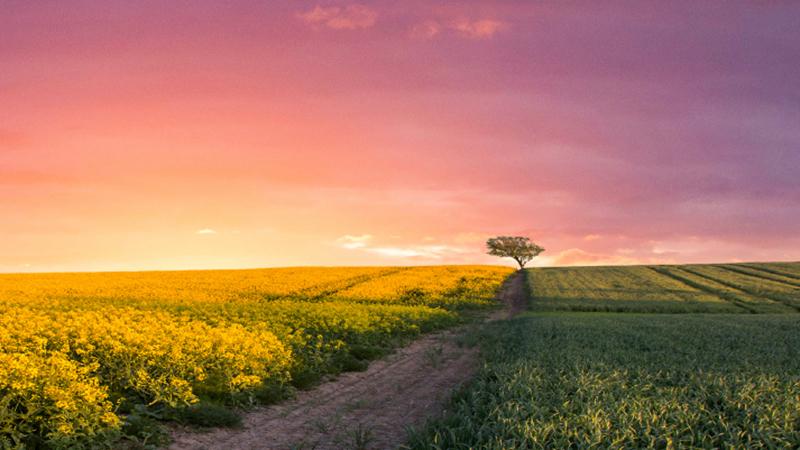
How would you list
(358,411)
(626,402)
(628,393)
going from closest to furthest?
(626,402), (628,393), (358,411)

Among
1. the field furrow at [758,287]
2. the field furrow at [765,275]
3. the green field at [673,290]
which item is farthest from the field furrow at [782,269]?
the field furrow at [758,287]

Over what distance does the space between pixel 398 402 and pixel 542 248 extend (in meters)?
115

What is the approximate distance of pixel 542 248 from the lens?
12544 centimetres

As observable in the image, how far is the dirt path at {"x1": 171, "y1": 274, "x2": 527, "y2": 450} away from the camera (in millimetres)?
11672

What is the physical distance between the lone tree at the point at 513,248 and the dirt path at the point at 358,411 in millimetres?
102866

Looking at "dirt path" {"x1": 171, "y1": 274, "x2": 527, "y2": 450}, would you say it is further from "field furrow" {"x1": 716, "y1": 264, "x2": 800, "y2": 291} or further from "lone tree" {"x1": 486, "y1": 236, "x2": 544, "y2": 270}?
"lone tree" {"x1": 486, "y1": 236, "x2": 544, "y2": 270}

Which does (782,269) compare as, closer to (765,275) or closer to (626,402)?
(765,275)

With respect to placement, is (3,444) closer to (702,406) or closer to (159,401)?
(159,401)

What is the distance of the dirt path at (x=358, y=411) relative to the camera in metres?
11.7

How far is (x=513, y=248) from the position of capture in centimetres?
12300

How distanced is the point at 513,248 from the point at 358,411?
11179cm

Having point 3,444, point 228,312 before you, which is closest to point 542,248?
point 228,312

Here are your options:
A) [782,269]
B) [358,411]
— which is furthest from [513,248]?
[358,411]

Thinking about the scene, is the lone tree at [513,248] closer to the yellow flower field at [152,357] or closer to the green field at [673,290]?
the green field at [673,290]
